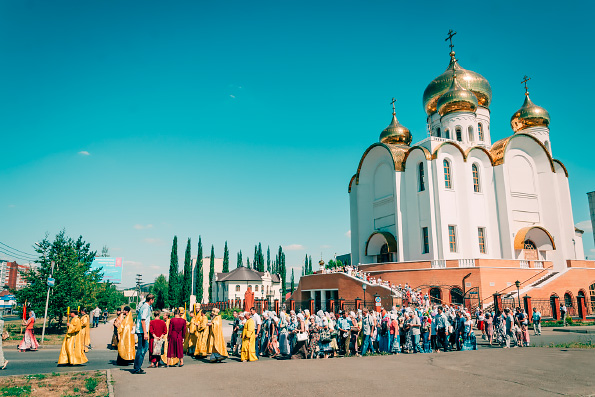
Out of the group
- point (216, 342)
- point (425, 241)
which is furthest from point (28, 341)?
point (425, 241)

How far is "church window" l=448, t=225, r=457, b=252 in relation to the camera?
31.1m

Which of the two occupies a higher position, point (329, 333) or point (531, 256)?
point (531, 256)

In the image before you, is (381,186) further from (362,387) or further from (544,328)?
(362,387)

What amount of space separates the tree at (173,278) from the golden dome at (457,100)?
40267mm

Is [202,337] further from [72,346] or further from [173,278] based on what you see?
[173,278]

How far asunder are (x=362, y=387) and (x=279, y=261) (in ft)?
239

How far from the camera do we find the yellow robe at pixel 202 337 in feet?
42.7

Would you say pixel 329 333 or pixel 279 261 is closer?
pixel 329 333

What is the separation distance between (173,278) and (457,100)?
42.4 metres

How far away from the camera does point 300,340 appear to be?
43.3 ft

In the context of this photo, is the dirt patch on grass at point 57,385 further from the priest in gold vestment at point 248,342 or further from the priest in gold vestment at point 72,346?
the priest in gold vestment at point 248,342

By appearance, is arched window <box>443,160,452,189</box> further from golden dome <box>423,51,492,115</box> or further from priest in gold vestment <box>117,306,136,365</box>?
priest in gold vestment <box>117,306,136,365</box>

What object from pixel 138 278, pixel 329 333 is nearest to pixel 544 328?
pixel 329 333

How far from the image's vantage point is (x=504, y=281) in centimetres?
2789
